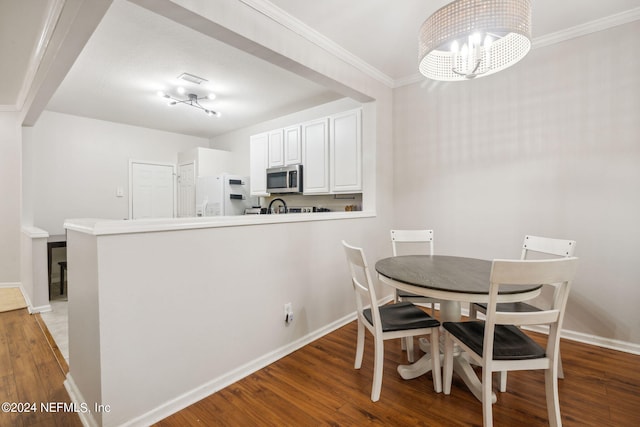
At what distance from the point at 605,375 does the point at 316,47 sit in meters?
3.19

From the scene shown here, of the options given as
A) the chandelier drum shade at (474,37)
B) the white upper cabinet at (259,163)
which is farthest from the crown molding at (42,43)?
the white upper cabinet at (259,163)

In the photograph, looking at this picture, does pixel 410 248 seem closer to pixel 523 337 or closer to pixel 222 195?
pixel 523 337

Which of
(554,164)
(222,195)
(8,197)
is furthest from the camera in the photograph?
(222,195)

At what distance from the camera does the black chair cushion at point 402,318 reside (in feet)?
5.75

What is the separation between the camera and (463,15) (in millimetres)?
1420

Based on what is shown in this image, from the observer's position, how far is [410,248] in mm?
3383

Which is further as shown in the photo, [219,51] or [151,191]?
[151,191]

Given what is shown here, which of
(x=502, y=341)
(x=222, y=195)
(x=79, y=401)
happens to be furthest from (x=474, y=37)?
(x=222, y=195)

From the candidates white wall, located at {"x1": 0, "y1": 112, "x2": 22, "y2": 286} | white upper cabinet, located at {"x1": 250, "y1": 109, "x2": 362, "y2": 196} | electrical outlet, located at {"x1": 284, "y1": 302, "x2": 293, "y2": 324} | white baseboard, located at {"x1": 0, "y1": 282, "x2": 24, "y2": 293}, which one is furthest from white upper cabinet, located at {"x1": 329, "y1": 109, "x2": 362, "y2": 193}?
white baseboard, located at {"x1": 0, "y1": 282, "x2": 24, "y2": 293}

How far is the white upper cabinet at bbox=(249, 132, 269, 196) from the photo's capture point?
4527 mm

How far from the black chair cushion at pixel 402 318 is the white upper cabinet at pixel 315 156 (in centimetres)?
198

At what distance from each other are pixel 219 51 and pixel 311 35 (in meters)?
0.90

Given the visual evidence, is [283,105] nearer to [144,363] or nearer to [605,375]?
[144,363]

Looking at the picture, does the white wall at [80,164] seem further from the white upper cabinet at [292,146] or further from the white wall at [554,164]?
the white wall at [554,164]
